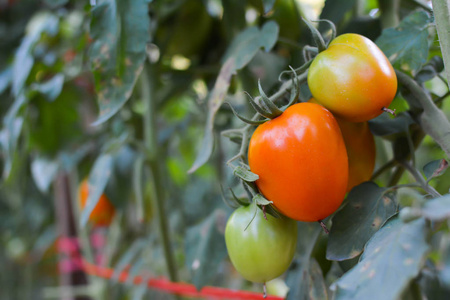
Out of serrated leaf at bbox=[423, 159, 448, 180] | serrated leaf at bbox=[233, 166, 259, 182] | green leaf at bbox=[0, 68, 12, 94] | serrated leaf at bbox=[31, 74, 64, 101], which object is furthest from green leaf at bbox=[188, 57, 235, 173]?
green leaf at bbox=[0, 68, 12, 94]

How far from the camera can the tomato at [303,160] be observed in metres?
0.30

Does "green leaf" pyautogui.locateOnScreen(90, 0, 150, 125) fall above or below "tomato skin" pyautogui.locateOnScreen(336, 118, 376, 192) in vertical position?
above

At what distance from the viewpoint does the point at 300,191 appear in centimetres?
31

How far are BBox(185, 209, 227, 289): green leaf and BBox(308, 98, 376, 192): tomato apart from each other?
0.68ft

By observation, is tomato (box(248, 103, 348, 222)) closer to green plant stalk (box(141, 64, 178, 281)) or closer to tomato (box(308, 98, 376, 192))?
tomato (box(308, 98, 376, 192))

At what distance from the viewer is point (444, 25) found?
0.99ft

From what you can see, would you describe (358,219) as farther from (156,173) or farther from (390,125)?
(156,173)

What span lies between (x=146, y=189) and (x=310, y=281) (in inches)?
25.0

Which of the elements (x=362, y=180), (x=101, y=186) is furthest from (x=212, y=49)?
(x=362, y=180)

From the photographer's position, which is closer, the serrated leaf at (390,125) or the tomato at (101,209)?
the serrated leaf at (390,125)

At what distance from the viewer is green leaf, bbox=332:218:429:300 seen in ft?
0.75

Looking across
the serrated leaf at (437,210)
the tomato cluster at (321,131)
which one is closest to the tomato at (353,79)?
the tomato cluster at (321,131)

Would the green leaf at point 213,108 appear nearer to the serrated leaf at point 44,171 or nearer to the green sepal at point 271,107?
the green sepal at point 271,107

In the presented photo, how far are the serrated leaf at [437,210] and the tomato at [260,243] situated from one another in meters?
0.14
